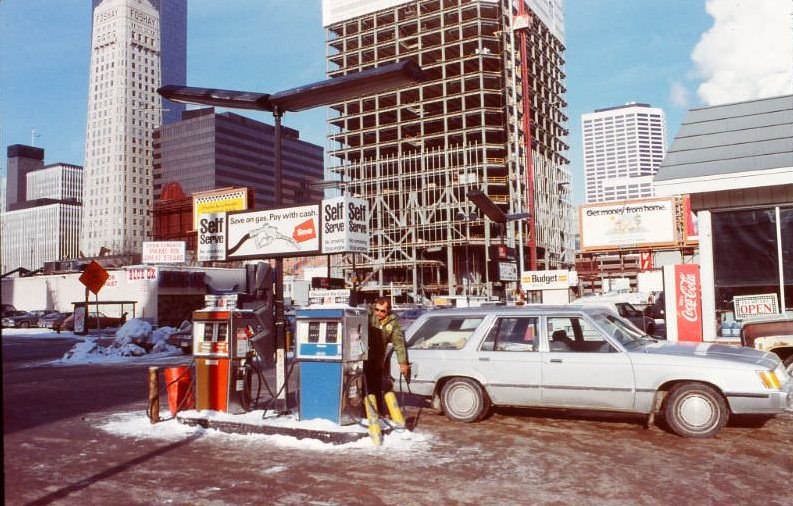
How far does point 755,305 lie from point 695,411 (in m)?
7.74

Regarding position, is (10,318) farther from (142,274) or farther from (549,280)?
(549,280)

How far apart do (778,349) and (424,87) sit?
80.3m

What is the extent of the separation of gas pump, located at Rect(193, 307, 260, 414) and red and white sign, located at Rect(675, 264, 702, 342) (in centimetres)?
1047

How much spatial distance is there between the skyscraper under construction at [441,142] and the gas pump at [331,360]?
71.8 metres

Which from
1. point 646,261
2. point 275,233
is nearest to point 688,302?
point 275,233

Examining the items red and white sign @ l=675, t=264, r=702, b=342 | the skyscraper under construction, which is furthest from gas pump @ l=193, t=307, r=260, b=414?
the skyscraper under construction

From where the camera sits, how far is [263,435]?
855 centimetres

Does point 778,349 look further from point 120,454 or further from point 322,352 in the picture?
point 120,454

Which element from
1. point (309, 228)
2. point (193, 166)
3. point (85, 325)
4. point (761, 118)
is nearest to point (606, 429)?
point (309, 228)

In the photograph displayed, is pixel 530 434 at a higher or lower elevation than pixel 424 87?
lower

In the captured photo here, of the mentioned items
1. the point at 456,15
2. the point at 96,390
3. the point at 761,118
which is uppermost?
the point at 456,15

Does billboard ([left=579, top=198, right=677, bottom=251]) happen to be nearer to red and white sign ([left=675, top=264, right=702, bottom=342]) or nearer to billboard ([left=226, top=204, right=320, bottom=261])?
red and white sign ([left=675, top=264, right=702, bottom=342])

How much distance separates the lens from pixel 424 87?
87.4 metres

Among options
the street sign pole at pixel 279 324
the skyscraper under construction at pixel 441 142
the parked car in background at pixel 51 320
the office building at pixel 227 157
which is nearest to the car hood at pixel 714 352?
the street sign pole at pixel 279 324
